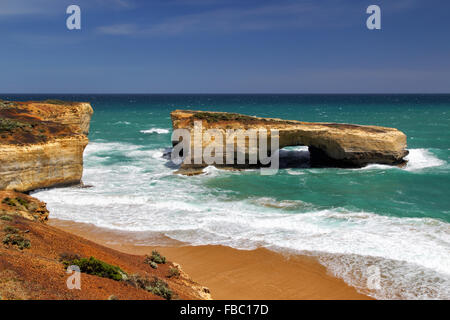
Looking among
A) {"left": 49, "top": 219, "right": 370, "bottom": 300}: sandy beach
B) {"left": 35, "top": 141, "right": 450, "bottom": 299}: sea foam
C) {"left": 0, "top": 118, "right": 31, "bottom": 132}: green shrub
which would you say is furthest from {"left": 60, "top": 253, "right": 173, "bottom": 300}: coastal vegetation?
{"left": 0, "top": 118, "right": 31, "bottom": 132}: green shrub

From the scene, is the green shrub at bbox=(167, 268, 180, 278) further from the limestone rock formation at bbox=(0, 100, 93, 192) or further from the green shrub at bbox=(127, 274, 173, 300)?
the limestone rock formation at bbox=(0, 100, 93, 192)

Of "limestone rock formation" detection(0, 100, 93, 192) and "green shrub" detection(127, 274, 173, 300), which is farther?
"limestone rock formation" detection(0, 100, 93, 192)

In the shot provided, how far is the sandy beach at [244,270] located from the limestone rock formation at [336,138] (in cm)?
1305

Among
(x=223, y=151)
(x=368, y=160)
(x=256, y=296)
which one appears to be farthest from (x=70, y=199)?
(x=368, y=160)

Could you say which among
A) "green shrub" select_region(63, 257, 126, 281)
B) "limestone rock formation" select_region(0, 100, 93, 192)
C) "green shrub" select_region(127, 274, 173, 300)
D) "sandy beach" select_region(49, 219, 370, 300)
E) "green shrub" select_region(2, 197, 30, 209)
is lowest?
"sandy beach" select_region(49, 219, 370, 300)

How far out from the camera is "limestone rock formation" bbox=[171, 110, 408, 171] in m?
28.4

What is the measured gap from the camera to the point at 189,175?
27.3 m

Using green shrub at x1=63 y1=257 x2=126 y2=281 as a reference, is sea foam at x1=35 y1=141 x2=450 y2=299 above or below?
below

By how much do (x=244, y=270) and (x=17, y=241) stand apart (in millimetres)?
7493

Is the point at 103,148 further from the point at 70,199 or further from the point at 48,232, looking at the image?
the point at 48,232

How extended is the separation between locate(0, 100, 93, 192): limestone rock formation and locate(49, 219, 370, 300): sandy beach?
6787 mm

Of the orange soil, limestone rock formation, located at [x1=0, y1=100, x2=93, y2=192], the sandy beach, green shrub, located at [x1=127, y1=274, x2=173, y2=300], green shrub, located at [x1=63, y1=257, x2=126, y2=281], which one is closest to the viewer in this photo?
the orange soil

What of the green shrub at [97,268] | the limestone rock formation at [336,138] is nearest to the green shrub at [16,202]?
the green shrub at [97,268]
